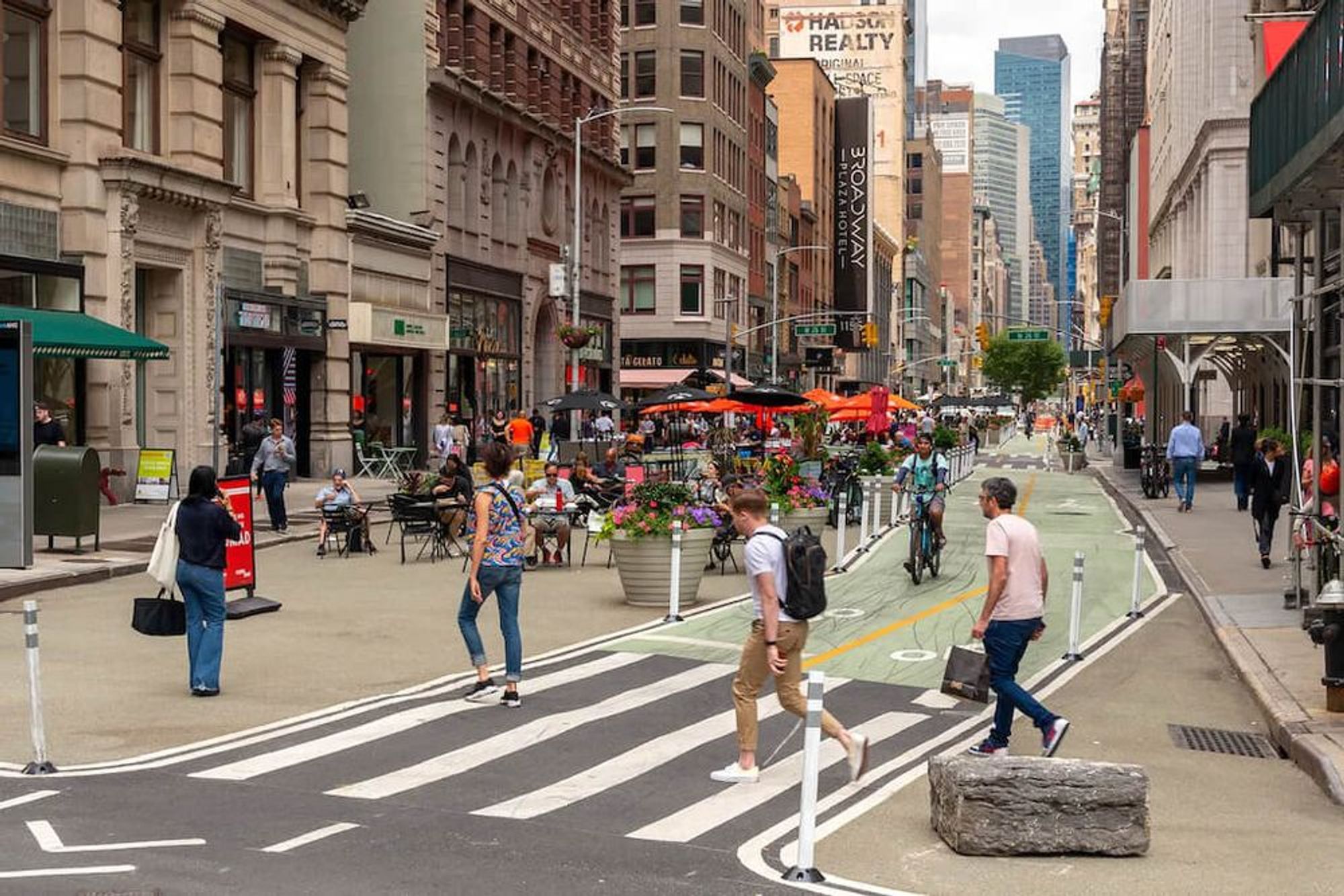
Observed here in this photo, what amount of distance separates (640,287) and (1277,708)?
73367 mm

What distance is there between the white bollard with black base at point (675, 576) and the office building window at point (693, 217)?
218 feet

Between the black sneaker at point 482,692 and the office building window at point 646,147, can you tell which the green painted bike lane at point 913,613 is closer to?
the black sneaker at point 482,692

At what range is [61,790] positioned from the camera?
9.99 meters

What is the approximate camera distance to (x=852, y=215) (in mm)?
133375

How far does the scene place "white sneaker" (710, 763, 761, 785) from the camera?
1041 cm

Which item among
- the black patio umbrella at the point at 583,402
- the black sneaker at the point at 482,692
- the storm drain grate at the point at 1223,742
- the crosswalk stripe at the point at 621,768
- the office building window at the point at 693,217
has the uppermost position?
the office building window at the point at 693,217

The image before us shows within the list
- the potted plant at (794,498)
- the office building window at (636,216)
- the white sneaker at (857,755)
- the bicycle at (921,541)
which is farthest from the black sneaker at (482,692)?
the office building window at (636,216)

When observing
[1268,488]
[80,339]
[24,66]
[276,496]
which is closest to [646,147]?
[24,66]

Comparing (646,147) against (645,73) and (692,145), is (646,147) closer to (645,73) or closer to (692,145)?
(692,145)

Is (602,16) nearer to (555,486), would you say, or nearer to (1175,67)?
(1175,67)

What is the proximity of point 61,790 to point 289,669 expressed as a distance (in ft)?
15.4

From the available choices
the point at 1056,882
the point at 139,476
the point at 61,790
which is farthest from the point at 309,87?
the point at 1056,882

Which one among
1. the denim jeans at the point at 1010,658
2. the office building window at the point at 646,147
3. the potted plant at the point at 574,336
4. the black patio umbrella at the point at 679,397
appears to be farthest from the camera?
the office building window at the point at 646,147

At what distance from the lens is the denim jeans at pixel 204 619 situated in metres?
13.2
